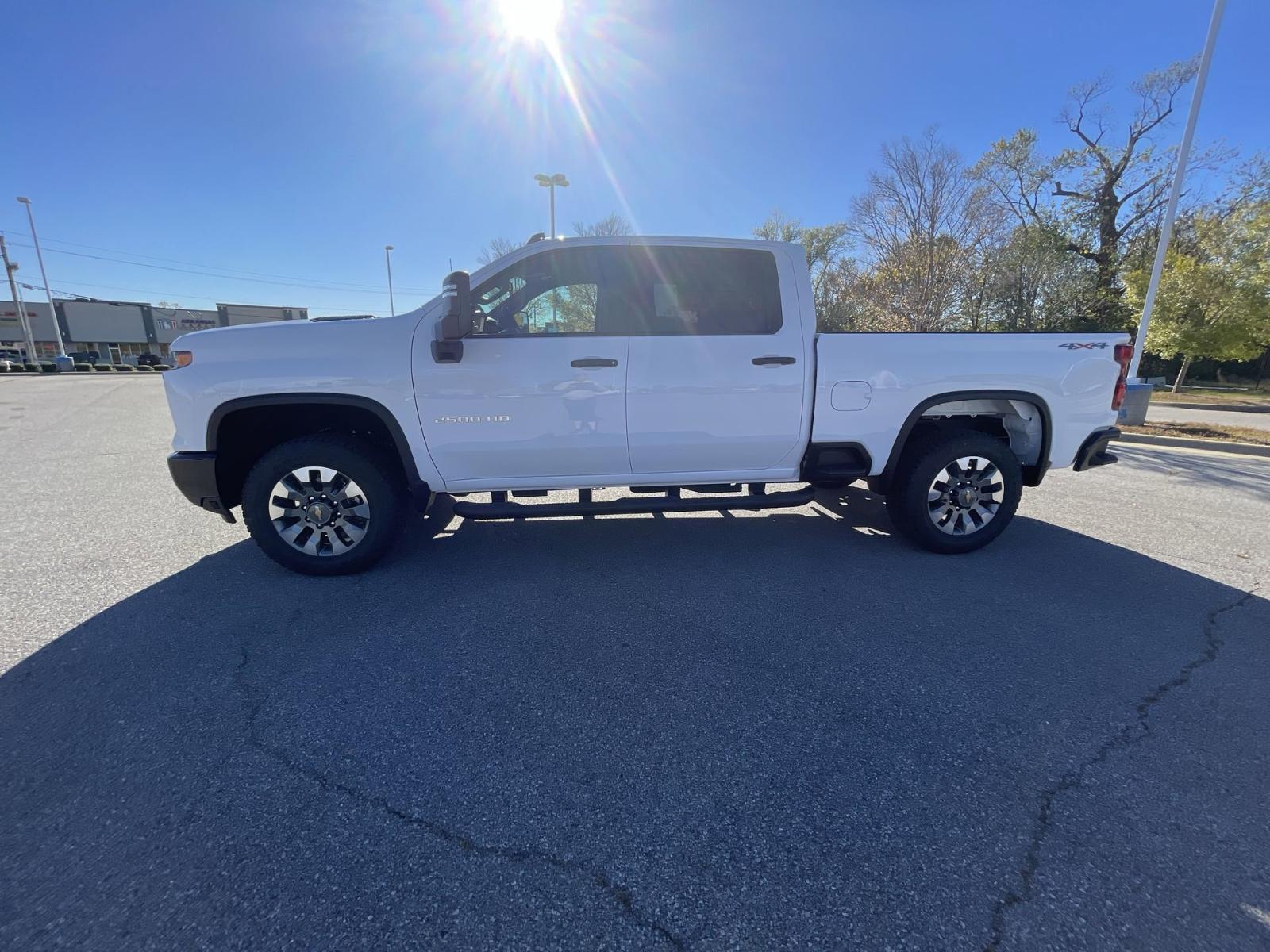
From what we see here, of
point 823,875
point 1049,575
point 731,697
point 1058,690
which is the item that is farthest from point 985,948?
point 1049,575

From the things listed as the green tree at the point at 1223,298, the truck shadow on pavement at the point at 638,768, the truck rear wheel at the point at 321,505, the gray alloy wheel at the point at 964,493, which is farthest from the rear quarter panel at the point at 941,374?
the green tree at the point at 1223,298

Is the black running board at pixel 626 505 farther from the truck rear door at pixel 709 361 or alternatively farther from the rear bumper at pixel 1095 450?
the rear bumper at pixel 1095 450

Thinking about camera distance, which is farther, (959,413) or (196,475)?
(959,413)

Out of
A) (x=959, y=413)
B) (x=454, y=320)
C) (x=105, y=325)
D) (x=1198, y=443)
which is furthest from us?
(x=105, y=325)

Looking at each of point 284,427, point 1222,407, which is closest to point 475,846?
point 284,427

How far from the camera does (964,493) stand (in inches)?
162

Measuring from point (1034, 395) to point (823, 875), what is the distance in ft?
12.2

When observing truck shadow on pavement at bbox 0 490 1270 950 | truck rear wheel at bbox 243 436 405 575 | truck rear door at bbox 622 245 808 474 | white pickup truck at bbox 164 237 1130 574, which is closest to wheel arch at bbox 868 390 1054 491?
white pickup truck at bbox 164 237 1130 574

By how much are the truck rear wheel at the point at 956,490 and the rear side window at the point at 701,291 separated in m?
1.49

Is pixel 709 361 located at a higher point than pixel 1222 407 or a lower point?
higher

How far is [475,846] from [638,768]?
617mm

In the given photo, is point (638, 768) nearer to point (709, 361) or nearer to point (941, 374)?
point (709, 361)

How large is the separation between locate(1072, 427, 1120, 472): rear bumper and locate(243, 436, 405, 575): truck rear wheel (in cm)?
497

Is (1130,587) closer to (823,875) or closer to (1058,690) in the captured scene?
(1058,690)
